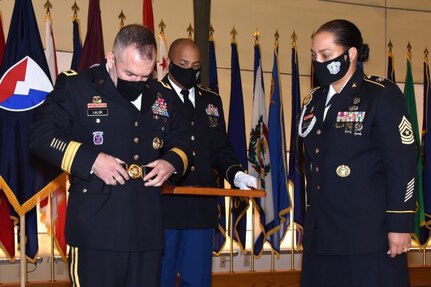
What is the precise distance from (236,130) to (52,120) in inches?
117

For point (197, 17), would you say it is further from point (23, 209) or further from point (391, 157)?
point (391, 157)

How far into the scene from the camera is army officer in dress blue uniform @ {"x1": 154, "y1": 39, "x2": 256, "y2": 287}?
3.26m

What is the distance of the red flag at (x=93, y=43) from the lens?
181 inches

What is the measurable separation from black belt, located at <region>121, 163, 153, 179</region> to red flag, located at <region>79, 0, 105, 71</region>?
7.95ft

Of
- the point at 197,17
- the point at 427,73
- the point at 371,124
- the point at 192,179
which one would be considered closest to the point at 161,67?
the point at 197,17

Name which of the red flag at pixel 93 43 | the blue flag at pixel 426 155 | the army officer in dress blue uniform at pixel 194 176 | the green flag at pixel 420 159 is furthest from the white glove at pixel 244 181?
the blue flag at pixel 426 155

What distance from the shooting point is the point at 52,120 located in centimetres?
227

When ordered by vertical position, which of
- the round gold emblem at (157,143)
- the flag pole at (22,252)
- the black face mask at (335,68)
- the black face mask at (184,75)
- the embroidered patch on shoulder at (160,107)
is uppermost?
the black face mask at (184,75)

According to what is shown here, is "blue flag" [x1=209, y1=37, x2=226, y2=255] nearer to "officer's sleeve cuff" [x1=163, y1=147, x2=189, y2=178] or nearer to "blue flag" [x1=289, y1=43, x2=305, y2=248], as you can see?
"blue flag" [x1=289, y1=43, x2=305, y2=248]

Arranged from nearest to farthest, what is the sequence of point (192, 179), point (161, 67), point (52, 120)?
1. point (52, 120)
2. point (192, 179)
3. point (161, 67)

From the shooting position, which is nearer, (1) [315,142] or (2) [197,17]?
(1) [315,142]

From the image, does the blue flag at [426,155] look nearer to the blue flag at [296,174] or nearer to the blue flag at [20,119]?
the blue flag at [296,174]

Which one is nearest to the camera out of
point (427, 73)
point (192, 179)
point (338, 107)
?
point (338, 107)

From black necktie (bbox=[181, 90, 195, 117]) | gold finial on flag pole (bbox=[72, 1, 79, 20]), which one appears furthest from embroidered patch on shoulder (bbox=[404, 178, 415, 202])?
gold finial on flag pole (bbox=[72, 1, 79, 20])
